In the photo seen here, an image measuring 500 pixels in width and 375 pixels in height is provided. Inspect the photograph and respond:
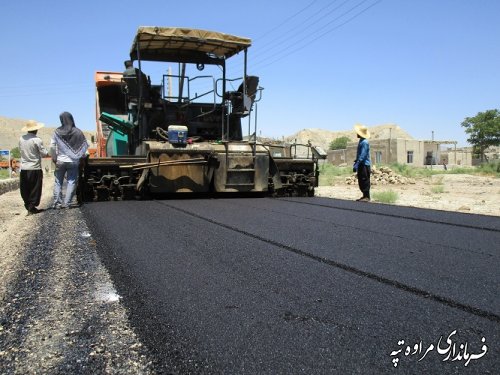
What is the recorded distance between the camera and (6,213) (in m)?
9.63

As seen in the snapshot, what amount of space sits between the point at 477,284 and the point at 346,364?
153cm

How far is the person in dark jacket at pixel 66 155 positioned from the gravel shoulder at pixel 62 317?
354 centimetres

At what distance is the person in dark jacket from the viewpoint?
327 inches

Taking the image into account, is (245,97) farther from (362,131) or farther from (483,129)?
(483,129)

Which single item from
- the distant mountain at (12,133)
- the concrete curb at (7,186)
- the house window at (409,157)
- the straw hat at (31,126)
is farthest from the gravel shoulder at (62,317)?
the distant mountain at (12,133)

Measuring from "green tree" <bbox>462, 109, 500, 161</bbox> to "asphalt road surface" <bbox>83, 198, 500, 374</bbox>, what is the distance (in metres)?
48.0

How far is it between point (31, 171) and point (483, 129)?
49008 mm

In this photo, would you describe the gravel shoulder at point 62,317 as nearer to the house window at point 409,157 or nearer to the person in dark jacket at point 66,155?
the person in dark jacket at point 66,155

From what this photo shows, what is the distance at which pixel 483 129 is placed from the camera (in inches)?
1937

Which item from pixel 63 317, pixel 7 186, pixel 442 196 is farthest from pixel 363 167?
pixel 7 186

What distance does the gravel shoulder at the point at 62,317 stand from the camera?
85.8 inches

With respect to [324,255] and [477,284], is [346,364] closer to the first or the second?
[477,284]

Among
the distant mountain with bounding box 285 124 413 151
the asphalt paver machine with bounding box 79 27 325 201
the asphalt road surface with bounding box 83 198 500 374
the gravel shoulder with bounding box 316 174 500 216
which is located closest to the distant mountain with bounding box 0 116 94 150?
the distant mountain with bounding box 285 124 413 151

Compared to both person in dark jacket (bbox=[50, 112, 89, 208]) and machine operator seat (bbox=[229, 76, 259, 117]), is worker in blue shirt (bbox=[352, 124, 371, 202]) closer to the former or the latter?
machine operator seat (bbox=[229, 76, 259, 117])
